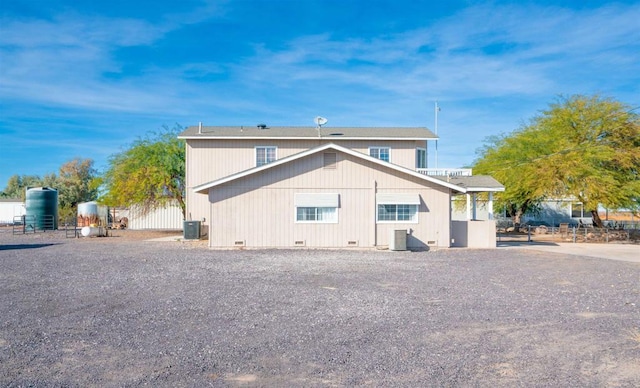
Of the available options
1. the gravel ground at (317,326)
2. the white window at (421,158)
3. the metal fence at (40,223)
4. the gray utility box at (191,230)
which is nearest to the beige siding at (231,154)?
the white window at (421,158)

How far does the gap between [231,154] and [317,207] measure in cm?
752

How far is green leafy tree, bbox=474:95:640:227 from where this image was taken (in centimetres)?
2816

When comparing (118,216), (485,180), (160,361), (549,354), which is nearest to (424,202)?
(485,180)

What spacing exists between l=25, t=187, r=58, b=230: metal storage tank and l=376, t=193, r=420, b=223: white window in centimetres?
2608

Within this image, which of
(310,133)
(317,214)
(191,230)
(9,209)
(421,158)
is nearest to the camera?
(317,214)

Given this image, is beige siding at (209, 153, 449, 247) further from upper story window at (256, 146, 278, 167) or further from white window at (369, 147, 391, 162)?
upper story window at (256, 146, 278, 167)

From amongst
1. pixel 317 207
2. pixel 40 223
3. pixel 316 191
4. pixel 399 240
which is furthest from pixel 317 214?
pixel 40 223

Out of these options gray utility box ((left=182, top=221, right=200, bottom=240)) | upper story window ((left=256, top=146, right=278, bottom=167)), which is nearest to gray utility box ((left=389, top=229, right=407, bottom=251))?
upper story window ((left=256, top=146, right=278, bottom=167))

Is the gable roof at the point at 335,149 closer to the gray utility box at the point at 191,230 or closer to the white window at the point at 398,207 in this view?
the white window at the point at 398,207

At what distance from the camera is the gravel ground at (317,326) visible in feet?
17.9

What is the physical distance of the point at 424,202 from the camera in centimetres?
2173

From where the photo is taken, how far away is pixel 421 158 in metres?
28.2

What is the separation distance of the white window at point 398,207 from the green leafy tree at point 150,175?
576 inches

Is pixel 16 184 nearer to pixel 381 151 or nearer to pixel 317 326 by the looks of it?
pixel 381 151
